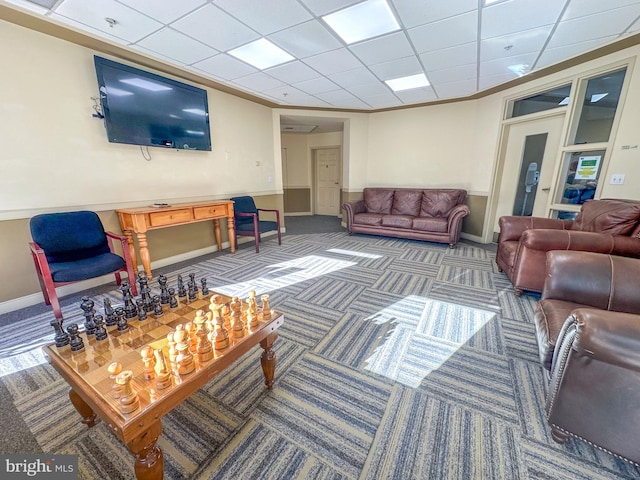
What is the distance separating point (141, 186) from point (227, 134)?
152 centimetres

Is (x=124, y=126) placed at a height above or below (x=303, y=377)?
above

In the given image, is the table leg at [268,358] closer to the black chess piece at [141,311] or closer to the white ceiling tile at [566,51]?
the black chess piece at [141,311]

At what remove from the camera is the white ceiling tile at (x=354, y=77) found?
10.5ft

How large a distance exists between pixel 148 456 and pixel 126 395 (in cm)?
22

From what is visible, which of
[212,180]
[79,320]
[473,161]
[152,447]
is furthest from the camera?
[473,161]

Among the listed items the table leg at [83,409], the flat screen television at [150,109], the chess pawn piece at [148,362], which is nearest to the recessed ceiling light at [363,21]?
the flat screen television at [150,109]

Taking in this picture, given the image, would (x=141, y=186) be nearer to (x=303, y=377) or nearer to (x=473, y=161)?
(x=303, y=377)

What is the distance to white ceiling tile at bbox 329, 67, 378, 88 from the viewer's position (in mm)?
3207

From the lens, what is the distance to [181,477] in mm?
998

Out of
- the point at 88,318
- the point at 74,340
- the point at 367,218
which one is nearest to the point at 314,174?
the point at 367,218

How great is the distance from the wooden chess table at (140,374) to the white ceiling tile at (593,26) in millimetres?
3336

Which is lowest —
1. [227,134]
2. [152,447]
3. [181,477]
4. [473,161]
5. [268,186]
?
[181,477]

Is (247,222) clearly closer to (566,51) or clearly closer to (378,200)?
(378,200)

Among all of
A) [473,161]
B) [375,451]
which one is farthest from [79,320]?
[473,161]
